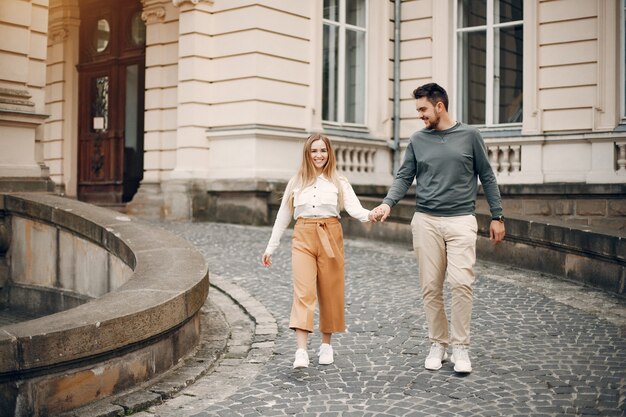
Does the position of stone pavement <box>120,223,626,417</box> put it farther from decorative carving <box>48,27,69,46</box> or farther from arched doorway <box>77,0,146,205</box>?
decorative carving <box>48,27,69,46</box>

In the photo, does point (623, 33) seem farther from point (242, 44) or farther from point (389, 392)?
point (389, 392)

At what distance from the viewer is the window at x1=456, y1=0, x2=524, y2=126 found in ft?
48.4

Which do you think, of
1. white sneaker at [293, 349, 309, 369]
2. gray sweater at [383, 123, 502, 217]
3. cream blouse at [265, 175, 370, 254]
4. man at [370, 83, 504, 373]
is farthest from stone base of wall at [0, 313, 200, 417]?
gray sweater at [383, 123, 502, 217]

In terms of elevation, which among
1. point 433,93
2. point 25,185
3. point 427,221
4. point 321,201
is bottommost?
point 427,221

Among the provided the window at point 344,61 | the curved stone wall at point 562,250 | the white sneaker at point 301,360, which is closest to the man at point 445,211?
the white sneaker at point 301,360

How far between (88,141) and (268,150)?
19.8 feet

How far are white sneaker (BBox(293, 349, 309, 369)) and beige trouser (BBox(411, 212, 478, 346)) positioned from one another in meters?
0.89

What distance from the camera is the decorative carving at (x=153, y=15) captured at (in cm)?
1542

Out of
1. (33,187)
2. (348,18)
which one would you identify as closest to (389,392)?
(33,187)

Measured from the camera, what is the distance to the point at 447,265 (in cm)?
532

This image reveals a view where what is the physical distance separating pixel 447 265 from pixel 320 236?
93 cm

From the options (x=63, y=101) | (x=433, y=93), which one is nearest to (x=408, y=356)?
(x=433, y=93)

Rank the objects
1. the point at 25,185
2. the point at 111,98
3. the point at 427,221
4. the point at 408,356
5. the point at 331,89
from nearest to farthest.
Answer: the point at 427,221 → the point at 408,356 → the point at 25,185 → the point at 331,89 → the point at 111,98

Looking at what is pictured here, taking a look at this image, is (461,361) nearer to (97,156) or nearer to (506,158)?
(506,158)
